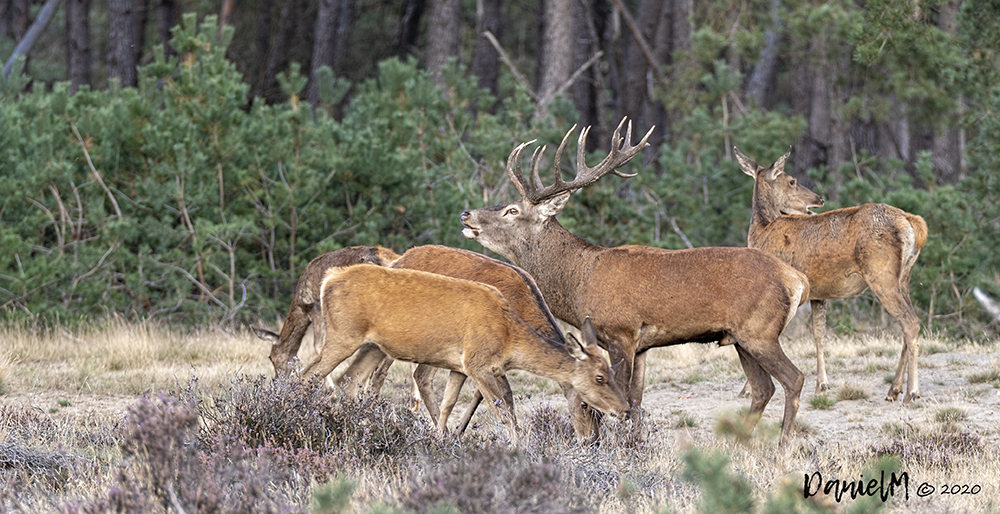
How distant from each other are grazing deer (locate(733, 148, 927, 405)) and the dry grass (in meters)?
0.54

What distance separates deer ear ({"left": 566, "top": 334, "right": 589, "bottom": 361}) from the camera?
682 centimetres

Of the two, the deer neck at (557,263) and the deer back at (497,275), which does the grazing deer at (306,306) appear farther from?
the deer neck at (557,263)

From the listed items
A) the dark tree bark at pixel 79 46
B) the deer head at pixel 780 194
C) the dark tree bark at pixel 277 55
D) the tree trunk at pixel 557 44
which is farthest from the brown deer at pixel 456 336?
the dark tree bark at pixel 277 55

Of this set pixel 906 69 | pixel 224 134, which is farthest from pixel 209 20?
pixel 906 69

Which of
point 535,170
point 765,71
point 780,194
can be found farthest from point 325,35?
point 535,170

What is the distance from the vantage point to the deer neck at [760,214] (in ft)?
34.1

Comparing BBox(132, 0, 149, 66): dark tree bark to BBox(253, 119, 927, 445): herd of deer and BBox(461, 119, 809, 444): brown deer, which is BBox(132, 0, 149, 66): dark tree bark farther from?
BBox(461, 119, 809, 444): brown deer

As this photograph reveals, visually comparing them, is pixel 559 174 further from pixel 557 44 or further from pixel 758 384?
pixel 557 44

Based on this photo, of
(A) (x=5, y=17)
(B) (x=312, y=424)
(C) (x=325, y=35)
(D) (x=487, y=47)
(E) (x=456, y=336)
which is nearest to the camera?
(B) (x=312, y=424)

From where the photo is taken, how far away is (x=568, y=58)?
68.2 ft

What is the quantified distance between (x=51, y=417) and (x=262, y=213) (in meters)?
5.78

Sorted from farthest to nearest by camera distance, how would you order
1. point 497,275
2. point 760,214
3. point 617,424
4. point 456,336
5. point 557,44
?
point 557,44, point 760,214, point 497,275, point 617,424, point 456,336

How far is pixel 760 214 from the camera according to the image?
34.8 feet

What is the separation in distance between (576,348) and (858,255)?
3787 millimetres
